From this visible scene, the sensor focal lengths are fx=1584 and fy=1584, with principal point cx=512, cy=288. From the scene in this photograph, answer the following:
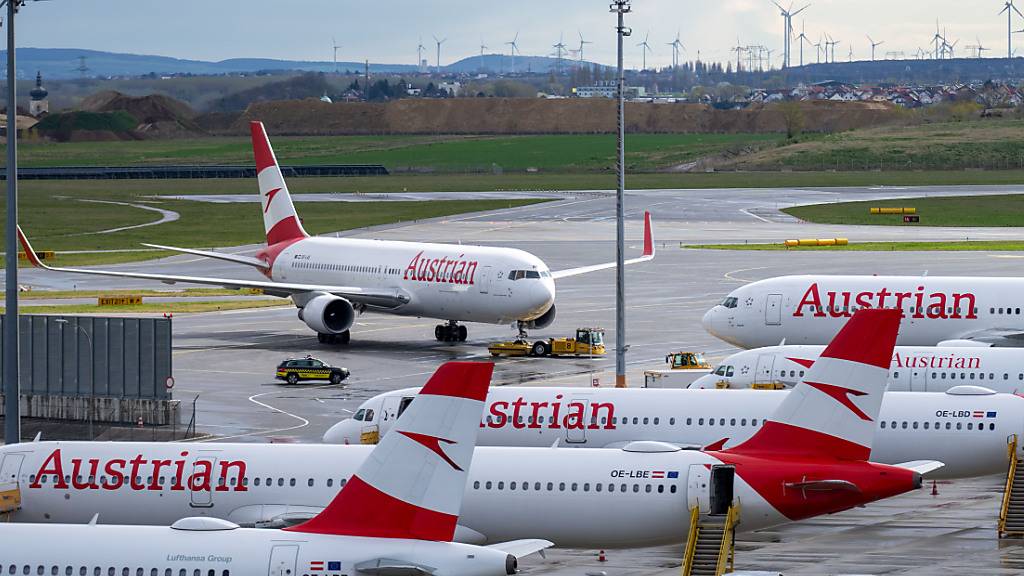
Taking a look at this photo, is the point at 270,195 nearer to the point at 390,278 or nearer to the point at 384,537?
the point at 390,278

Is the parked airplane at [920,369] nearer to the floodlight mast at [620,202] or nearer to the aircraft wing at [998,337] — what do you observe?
the floodlight mast at [620,202]

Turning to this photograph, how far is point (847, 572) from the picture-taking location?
116 ft

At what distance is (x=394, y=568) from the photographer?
25.5m

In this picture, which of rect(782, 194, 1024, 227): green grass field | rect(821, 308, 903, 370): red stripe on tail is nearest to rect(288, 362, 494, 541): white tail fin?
rect(821, 308, 903, 370): red stripe on tail

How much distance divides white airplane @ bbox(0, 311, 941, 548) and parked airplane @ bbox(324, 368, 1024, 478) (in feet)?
22.5

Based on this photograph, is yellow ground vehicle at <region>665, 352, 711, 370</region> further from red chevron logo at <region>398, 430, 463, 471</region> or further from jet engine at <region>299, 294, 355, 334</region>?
red chevron logo at <region>398, 430, 463, 471</region>

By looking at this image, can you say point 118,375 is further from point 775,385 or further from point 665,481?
point 665,481

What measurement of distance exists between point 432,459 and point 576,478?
8.00m

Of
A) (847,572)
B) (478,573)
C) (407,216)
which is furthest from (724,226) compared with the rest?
(478,573)

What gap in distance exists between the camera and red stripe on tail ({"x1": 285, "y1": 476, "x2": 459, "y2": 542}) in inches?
1016

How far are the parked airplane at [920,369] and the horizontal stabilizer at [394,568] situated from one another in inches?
1106

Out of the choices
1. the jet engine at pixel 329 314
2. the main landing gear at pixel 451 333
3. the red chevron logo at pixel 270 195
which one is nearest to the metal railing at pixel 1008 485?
the main landing gear at pixel 451 333

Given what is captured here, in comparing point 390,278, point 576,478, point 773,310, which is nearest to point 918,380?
point 773,310

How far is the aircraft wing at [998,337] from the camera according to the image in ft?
200
